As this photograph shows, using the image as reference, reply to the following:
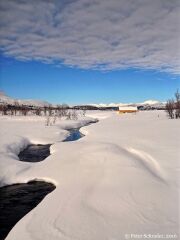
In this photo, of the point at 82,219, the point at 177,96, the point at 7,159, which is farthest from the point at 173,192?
the point at 177,96

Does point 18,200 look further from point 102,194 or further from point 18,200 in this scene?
point 102,194

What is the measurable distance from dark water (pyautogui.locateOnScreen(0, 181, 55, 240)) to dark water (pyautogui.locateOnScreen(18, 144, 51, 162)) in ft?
12.8

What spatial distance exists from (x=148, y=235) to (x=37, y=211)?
250cm

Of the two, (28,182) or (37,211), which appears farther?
(28,182)

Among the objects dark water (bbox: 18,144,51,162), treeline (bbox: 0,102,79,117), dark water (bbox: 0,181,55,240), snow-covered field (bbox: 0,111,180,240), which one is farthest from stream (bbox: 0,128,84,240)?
treeline (bbox: 0,102,79,117)

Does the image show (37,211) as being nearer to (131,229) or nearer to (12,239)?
(12,239)

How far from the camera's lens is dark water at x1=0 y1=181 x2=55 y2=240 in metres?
6.44

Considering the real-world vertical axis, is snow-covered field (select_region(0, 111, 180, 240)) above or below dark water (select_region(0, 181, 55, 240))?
above

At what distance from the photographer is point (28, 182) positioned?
30.4 feet

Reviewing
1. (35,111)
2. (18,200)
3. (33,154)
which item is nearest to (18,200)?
(18,200)

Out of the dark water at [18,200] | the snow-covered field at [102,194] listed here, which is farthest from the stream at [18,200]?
the snow-covered field at [102,194]

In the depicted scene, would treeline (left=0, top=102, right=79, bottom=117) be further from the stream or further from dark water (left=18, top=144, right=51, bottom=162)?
the stream

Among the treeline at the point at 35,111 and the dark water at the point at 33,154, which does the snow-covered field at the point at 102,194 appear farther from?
the treeline at the point at 35,111

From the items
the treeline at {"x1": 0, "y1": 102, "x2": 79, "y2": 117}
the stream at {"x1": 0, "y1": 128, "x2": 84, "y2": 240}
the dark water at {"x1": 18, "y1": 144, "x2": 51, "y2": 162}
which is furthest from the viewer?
the treeline at {"x1": 0, "y1": 102, "x2": 79, "y2": 117}
